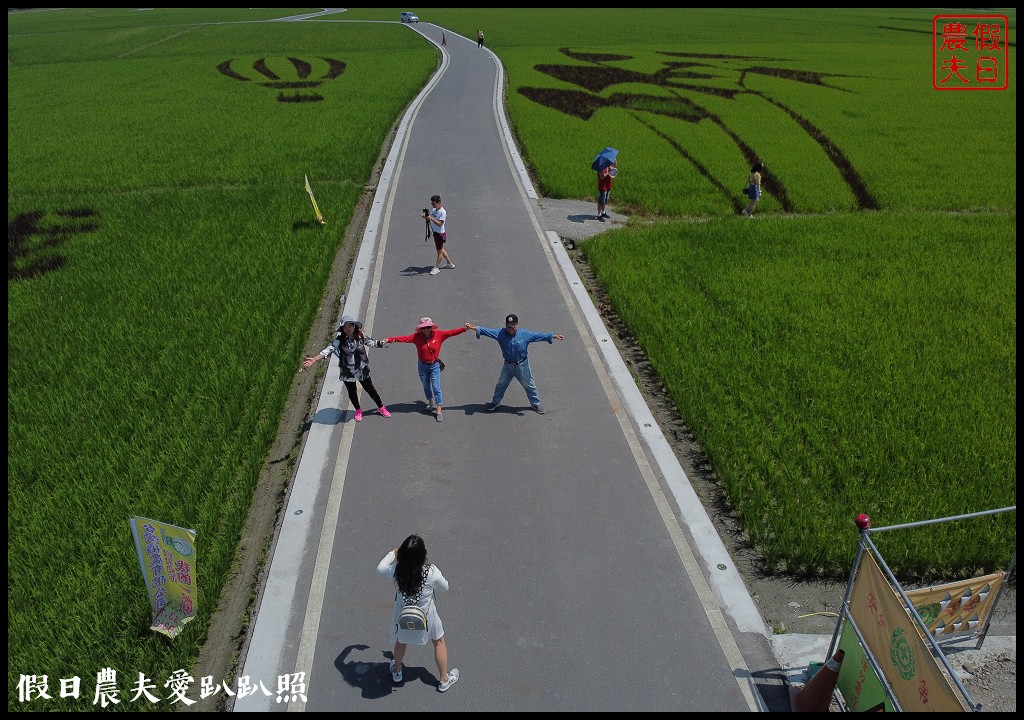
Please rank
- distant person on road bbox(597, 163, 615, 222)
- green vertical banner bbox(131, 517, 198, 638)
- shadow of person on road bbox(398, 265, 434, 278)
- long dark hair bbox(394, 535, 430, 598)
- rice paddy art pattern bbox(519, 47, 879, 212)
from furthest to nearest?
1. rice paddy art pattern bbox(519, 47, 879, 212)
2. distant person on road bbox(597, 163, 615, 222)
3. shadow of person on road bbox(398, 265, 434, 278)
4. green vertical banner bbox(131, 517, 198, 638)
5. long dark hair bbox(394, 535, 430, 598)

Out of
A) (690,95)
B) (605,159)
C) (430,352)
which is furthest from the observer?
(690,95)

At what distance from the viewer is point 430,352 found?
840cm

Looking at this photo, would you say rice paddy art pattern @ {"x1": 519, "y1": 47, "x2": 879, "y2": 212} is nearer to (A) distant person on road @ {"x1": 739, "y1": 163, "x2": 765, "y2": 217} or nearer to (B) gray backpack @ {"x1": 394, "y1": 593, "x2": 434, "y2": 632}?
(A) distant person on road @ {"x1": 739, "y1": 163, "x2": 765, "y2": 217}

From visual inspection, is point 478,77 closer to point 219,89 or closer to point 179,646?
point 219,89

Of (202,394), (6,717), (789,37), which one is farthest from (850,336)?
(789,37)

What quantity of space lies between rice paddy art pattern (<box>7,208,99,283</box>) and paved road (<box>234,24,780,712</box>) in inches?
325

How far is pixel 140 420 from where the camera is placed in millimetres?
8445

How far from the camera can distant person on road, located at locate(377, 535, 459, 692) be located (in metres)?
4.93

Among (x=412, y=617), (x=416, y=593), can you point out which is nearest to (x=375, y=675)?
(x=412, y=617)

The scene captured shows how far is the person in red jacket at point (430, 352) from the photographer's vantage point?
330 inches

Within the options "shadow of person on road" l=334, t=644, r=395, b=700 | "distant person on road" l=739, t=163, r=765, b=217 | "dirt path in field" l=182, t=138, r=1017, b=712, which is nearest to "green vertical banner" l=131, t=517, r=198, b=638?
"dirt path in field" l=182, t=138, r=1017, b=712

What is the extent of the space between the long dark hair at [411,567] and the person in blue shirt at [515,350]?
3731mm

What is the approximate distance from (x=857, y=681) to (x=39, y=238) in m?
18.3

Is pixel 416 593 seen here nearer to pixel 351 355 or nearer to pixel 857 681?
pixel 857 681
